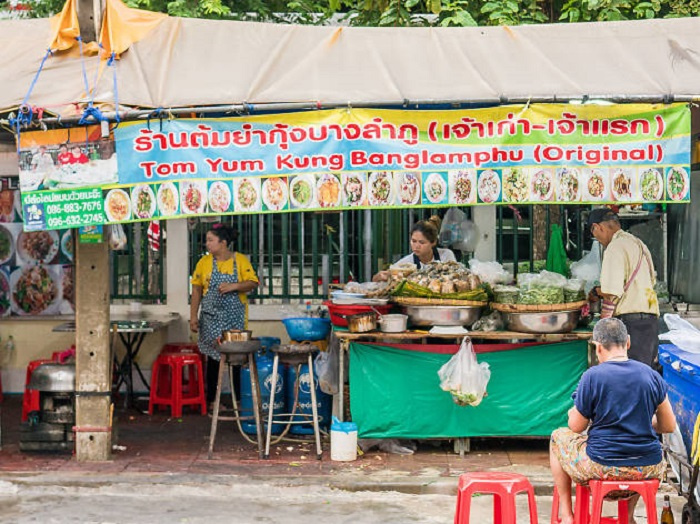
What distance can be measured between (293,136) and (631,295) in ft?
9.77

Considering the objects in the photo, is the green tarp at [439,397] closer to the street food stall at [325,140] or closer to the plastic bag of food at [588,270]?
the plastic bag of food at [588,270]

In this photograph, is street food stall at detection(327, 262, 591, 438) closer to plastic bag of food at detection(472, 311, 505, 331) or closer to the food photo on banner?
plastic bag of food at detection(472, 311, 505, 331)

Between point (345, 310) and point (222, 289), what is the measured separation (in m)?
1.70

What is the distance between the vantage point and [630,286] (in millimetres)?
8352

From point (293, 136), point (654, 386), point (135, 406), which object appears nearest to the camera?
point (654, 386)

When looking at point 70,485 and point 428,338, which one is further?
point 428,338

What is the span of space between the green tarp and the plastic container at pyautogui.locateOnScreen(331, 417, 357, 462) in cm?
19

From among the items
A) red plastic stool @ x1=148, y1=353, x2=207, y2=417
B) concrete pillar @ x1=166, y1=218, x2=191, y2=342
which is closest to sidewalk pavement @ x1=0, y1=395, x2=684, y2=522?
red plastic stool @ x1=148, y1=353, x2=207, y2=417

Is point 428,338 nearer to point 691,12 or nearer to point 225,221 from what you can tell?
point 225,221

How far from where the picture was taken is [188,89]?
784cm

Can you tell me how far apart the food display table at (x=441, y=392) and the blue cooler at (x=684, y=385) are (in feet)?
6.34

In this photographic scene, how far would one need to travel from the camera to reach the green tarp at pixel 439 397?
28.6ft

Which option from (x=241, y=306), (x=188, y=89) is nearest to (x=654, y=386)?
(x=188, y=89)

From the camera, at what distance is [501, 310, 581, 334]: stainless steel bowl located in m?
8.46
